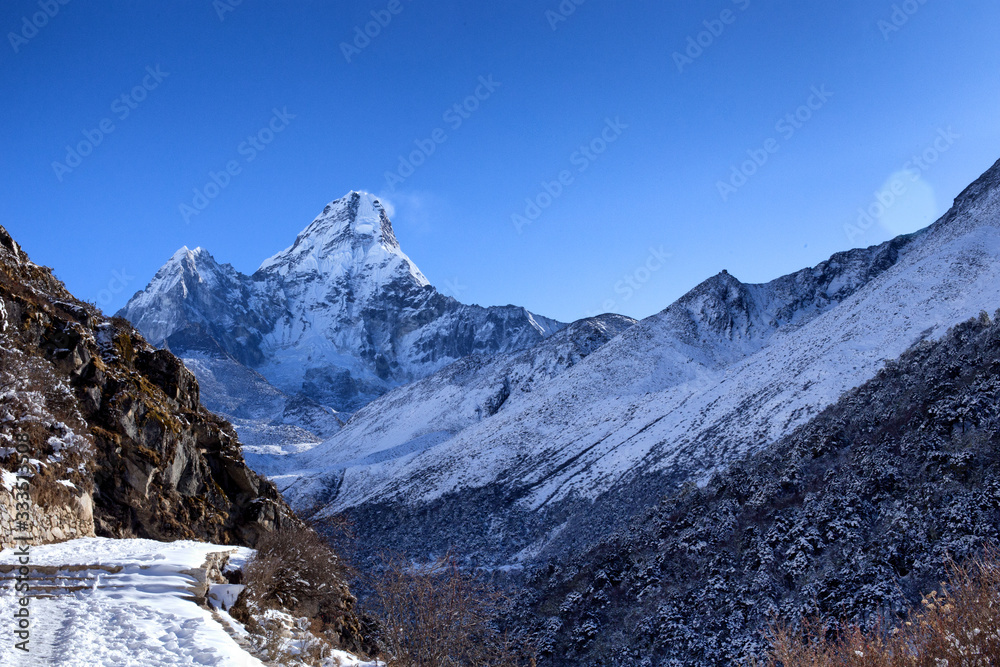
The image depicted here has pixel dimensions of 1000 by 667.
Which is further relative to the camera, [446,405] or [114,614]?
[446,405]

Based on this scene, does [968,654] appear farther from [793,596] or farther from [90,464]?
[90,464]

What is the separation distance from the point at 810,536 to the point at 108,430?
74.2 ft

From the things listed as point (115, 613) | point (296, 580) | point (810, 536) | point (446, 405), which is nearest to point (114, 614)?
point (115, 613)

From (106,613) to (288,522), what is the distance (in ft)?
37.0

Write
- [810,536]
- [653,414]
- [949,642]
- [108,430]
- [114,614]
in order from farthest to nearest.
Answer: [653,414], [810,536], [108,430], [114,614], [949,642]

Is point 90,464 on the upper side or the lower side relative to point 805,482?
upper

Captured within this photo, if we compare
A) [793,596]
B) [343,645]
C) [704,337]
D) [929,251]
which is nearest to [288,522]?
[343,645]

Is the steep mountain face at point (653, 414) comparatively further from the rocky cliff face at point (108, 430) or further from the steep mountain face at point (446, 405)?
the rocky cliff face at point (108, 430)

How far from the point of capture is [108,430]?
1599 centimetres

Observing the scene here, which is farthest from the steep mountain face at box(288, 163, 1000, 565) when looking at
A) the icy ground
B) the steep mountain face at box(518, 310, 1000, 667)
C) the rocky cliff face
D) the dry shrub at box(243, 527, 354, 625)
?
the icy ground

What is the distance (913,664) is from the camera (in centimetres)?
900

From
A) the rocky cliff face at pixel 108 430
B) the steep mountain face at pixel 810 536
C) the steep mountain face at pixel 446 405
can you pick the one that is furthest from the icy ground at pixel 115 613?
the steep mountain face at pixel 446 405

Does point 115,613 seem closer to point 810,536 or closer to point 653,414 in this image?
point 810,536

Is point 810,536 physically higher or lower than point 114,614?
lower
